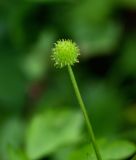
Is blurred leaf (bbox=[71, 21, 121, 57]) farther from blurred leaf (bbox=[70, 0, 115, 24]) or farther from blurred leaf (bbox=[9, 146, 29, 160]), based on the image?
blurred leaf (bbox=[9, 146, 29, 160])

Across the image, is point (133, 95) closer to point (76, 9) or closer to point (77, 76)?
point (77, 76)

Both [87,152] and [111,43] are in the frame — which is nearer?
[87,152]

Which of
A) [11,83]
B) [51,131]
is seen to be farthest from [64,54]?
[11,83]

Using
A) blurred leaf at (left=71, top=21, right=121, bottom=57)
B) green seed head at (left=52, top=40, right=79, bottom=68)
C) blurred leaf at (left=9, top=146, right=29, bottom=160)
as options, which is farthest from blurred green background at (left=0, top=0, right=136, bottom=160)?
green seed head at (left=52, top=40, right=79, bottom=68)

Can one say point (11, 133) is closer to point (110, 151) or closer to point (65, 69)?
point (65, 69)

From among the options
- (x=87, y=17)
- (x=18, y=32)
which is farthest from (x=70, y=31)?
(x=18, y=32)

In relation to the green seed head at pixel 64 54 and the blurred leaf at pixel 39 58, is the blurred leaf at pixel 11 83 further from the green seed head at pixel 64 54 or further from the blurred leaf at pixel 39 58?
the green seed head at pixel 64 54
